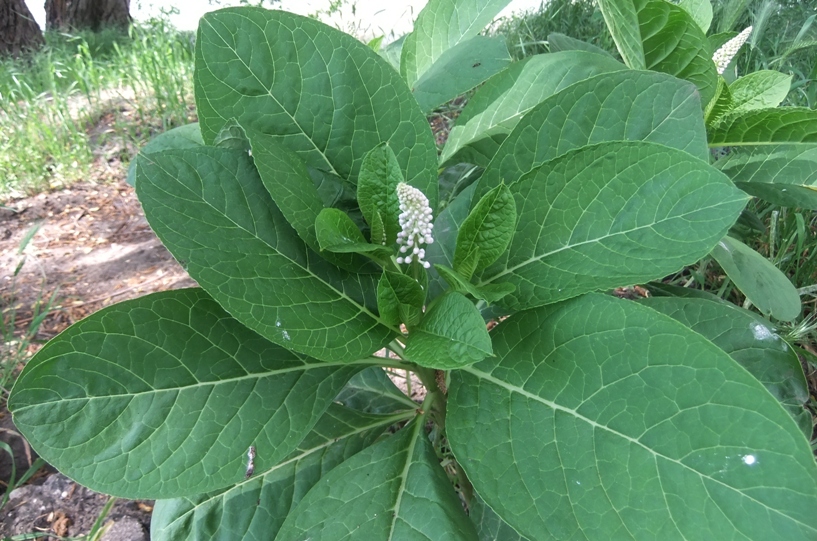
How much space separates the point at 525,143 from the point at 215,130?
49 cm

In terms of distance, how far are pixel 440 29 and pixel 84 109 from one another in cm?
395

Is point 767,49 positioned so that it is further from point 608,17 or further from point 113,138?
point 113,138

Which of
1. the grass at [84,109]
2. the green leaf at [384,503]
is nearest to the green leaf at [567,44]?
the green leaf at [384,503]

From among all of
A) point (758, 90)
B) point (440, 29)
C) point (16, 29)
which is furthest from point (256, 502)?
point (16, 29)

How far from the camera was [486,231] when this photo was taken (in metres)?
0.81

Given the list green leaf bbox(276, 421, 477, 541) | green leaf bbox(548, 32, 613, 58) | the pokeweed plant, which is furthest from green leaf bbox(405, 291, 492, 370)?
green leaf bbox(548, 32, 613, 58)

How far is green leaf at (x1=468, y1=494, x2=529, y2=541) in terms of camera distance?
3.19ft

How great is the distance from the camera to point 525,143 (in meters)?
0.90

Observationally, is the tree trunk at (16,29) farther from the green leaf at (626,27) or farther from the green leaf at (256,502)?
the green leaf at (626,27)

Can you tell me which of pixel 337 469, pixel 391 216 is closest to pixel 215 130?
pixel 391 216

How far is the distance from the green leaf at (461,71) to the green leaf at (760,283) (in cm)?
60

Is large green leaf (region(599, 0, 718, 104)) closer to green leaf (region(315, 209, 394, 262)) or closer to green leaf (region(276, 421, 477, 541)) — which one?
green leaf (region(315, 209, 394, 262))

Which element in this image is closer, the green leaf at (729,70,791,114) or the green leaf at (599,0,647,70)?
the green leaf at (599,0,647,70)

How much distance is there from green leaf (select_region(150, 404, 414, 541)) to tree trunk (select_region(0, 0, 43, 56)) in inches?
315
